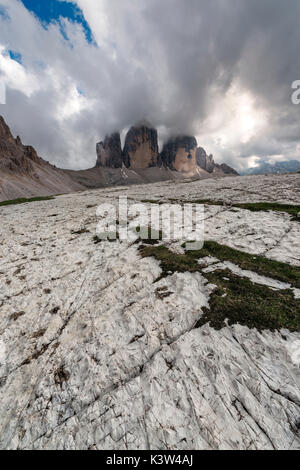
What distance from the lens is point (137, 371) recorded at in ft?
19.3

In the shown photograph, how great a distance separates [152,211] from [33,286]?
1602 centimetres

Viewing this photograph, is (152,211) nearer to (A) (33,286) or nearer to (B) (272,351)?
(A) (33,286)

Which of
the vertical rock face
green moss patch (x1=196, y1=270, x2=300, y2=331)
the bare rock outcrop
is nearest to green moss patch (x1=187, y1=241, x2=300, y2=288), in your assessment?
green moss patch (x1=196, y1=270, x2=300, y2=331)

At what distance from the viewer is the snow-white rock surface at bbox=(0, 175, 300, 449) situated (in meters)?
4.62

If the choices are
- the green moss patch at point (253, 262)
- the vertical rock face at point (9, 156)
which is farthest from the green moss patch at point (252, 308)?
the vertical rock face at point (9, 156)

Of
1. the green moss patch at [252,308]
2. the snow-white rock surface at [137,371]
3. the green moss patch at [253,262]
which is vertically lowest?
the snow-white rock surface at [137,371]

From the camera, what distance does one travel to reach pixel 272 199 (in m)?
24.4

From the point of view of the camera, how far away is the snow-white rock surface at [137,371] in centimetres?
462

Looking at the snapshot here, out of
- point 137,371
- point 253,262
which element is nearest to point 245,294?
point 253,262

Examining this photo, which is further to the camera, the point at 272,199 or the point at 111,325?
the point at 272,199

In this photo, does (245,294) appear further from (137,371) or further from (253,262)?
(137,371)

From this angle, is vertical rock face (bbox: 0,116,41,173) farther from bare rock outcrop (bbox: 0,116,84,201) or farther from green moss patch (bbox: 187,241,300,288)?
green moss patch (bbox: 187,241,300,288)

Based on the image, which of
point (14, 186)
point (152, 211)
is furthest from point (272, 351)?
point (14, 186)

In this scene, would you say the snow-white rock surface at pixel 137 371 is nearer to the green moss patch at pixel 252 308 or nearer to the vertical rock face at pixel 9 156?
the green moss patch at pixel 252 308
